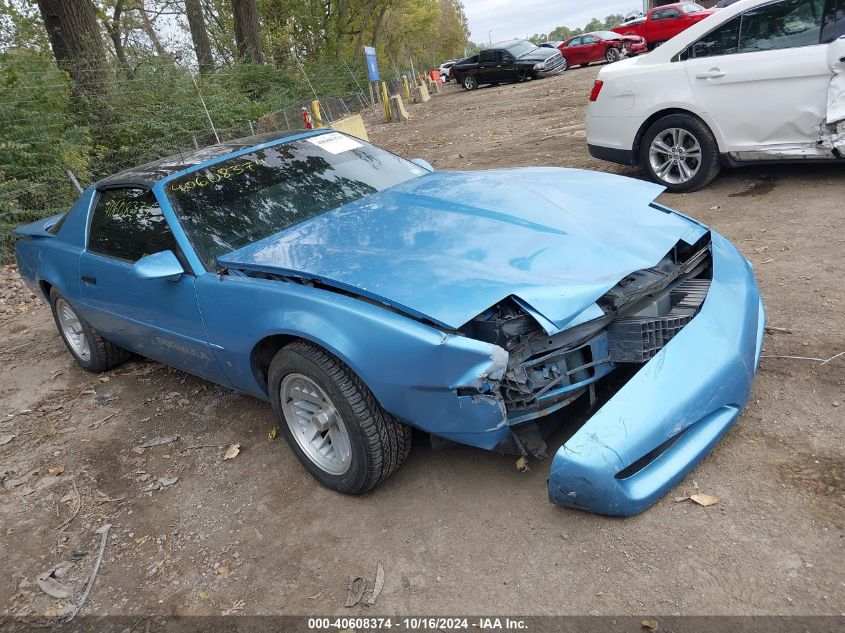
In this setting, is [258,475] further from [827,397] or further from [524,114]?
[524,114]

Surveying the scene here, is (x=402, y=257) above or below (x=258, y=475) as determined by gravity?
above

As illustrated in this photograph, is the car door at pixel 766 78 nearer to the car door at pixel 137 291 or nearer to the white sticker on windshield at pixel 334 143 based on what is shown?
the white sticker on windshield at pixel 334 143

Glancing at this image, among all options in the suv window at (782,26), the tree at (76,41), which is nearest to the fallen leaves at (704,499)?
the suv window at (782,26)

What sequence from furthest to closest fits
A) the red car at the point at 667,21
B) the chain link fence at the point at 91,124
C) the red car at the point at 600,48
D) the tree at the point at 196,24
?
the red car at the point at 600,48 < the red car at the point at 667,21 < the tree at the point at 196,24 < the chain link fence at the point at 91,124

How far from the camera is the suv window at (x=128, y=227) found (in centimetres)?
348

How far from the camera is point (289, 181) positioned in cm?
368

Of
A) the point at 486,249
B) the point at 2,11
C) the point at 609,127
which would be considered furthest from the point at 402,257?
the point at 2,11

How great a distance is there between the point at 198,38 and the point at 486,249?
2100 centimetres

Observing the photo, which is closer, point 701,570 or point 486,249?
point 701,570

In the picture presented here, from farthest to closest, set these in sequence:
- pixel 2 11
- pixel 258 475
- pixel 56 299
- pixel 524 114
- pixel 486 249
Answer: pixel 2 11, pixel 524 114, pixel 56 299, pixel 258 475, pixel 486 249

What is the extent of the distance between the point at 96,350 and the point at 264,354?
2260mm

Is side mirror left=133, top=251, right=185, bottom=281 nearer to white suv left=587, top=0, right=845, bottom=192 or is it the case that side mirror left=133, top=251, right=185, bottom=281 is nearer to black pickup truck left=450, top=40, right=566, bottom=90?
white suv left=587, top=0, right=845, bottom=192

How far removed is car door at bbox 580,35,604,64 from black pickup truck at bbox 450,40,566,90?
4.67ft

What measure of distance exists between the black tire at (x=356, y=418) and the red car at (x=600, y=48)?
2357 cm
